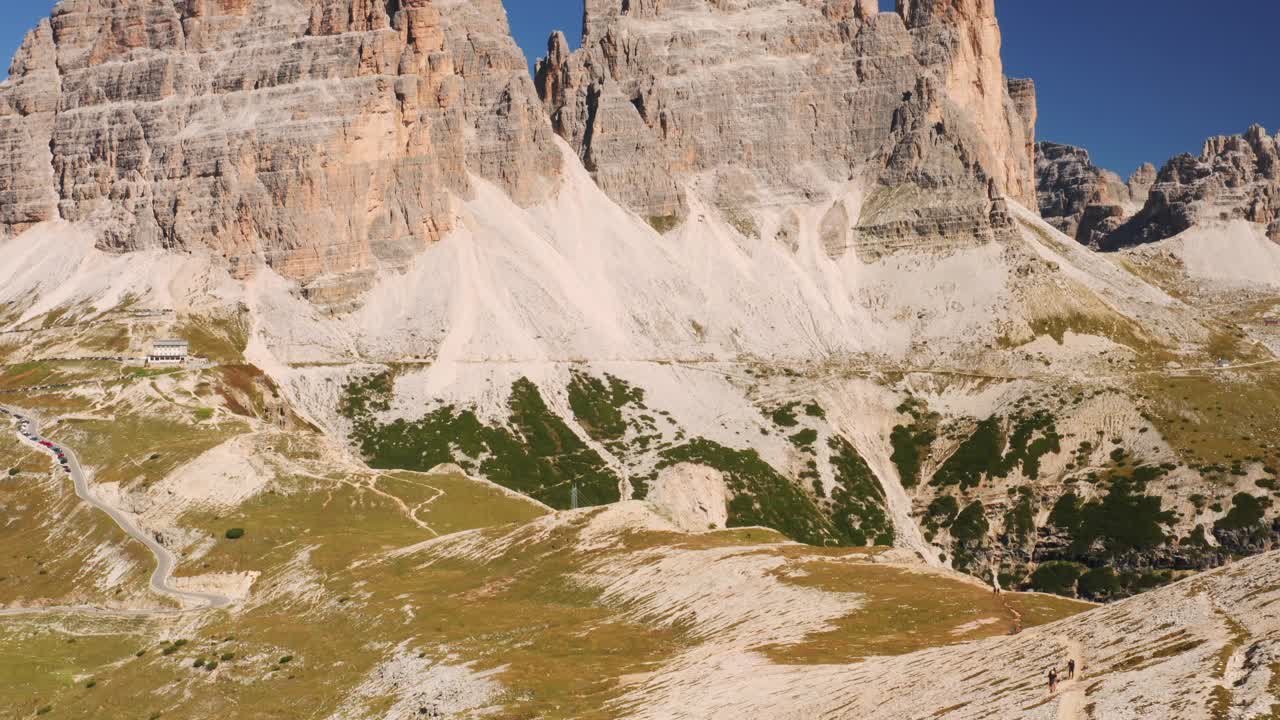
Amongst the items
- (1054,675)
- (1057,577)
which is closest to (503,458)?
(1057,577)

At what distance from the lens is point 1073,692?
125 ft

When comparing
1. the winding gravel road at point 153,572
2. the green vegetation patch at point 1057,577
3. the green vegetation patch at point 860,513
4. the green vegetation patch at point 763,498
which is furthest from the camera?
the green vegetation patch at point 860,513

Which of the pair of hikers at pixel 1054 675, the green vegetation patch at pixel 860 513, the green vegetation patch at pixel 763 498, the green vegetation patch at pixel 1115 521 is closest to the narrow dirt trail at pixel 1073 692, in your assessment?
the pair of hikers at pixel 1054 675

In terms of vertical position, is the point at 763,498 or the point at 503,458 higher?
the point at 503,458

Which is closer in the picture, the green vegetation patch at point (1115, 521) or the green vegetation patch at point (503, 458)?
the green vegetation patch at point (1115, 521)

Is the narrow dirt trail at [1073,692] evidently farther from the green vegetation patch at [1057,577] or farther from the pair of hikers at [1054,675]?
the green vegetation patch at [1057,577]

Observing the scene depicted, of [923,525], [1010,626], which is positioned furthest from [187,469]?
[923,525]

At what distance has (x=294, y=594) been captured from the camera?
83.3m

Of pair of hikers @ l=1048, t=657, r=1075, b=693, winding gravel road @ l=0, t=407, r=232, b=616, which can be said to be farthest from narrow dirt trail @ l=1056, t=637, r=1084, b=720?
winding gravel road @ l=0, t=407, r=232, b=616

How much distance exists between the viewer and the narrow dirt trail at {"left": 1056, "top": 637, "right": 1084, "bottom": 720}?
119 ft

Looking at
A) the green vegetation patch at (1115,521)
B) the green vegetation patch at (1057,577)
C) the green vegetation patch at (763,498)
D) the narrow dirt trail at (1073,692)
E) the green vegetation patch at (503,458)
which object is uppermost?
the narrow dirt trail at (1073,692)

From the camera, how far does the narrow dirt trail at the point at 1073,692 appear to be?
36.2 metres

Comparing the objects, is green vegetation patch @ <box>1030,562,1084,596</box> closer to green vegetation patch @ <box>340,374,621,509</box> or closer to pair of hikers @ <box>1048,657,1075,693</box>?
A: green vegetation patch @ <box>340,374,621,509</box>

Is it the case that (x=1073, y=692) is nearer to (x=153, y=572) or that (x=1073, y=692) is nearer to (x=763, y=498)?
(x=153, y=572)
